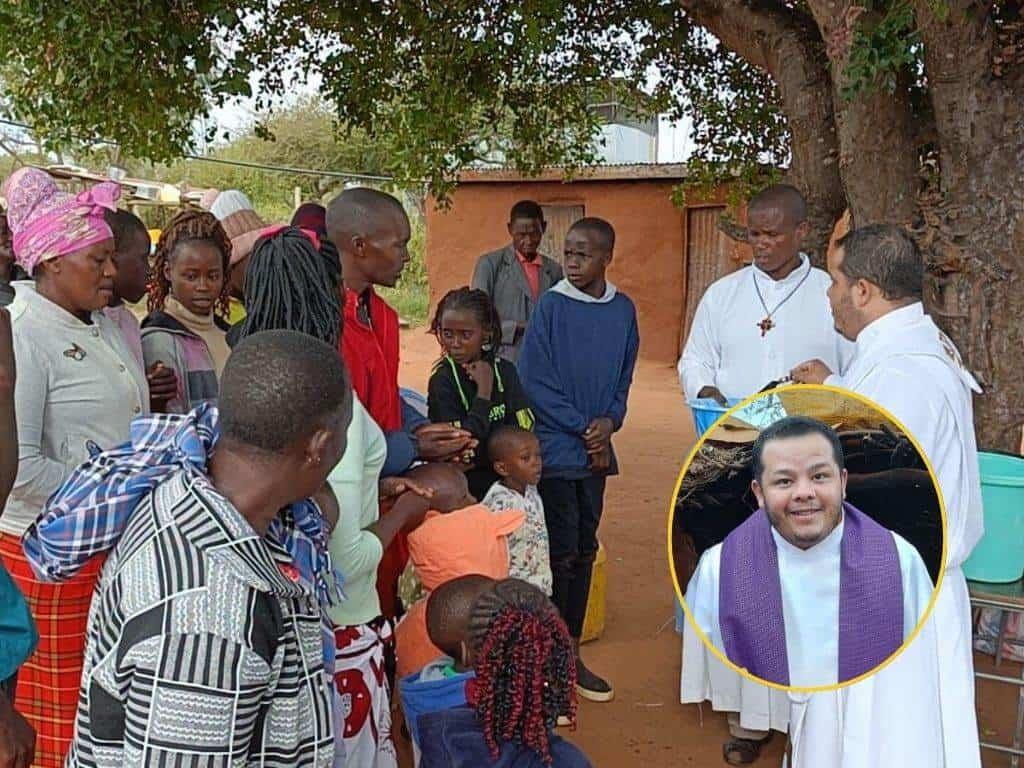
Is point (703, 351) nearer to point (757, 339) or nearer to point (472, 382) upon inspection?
point (757, 339)

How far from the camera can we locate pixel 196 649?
1.22 m

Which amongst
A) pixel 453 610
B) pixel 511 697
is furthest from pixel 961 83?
pixel 511 697

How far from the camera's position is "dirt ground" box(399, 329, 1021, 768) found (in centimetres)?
342

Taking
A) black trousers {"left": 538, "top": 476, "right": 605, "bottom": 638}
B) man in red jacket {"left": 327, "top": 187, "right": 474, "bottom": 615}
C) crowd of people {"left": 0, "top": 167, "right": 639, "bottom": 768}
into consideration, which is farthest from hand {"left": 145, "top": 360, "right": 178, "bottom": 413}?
black trousers {"left": 538, "top": 476, "right": 605, "bottom": 638}

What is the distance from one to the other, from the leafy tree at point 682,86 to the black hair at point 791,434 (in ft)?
7.51

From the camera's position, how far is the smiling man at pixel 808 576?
6.19 feet

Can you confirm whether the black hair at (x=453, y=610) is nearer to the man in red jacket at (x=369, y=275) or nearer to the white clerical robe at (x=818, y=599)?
the man in red jacket at (x=369, y=275)

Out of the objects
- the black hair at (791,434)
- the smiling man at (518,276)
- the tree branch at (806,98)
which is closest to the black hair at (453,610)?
the black hair at (791,434)

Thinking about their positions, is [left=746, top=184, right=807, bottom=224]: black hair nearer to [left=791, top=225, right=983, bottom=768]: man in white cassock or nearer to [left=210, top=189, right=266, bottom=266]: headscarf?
[left=791, top=225, right=983, bottom=768]: man in white cassock

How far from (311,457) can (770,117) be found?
6.31 meters

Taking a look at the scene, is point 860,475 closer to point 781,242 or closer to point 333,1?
point 781,242

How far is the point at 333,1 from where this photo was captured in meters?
6.16

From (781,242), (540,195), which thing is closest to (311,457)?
(781,242)

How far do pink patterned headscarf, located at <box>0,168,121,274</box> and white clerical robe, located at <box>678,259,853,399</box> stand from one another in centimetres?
215
